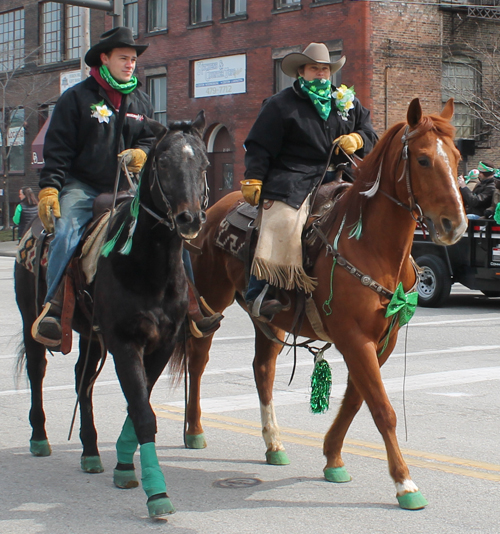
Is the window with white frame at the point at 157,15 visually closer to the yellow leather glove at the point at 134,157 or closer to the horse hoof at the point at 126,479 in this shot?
the yellow leather glove at the point at 134,157

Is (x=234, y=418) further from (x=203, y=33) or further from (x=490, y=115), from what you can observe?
(x=203, y=33)

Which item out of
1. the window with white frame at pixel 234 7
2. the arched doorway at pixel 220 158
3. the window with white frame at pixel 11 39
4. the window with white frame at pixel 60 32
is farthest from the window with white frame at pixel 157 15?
the window with white frame at pixel 11 39

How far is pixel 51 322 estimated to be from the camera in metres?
5.55

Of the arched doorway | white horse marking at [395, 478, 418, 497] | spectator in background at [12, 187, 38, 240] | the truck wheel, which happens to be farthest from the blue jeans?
the arched doorway

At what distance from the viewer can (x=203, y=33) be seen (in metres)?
31.0

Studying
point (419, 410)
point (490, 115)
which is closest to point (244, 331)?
point (419, 410)

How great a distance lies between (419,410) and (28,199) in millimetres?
17401

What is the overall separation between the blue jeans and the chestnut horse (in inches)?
59.7

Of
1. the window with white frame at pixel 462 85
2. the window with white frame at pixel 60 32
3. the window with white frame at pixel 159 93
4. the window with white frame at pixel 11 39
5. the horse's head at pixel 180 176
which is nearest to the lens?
the horse's head at pixel 180 176

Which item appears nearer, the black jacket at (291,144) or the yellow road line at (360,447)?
the yellow road line at (360,447)

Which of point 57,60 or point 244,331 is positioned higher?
point 57,60

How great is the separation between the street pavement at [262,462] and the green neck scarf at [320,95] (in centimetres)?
183

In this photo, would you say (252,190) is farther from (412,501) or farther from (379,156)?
(412,501)

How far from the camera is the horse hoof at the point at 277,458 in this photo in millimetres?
5801
